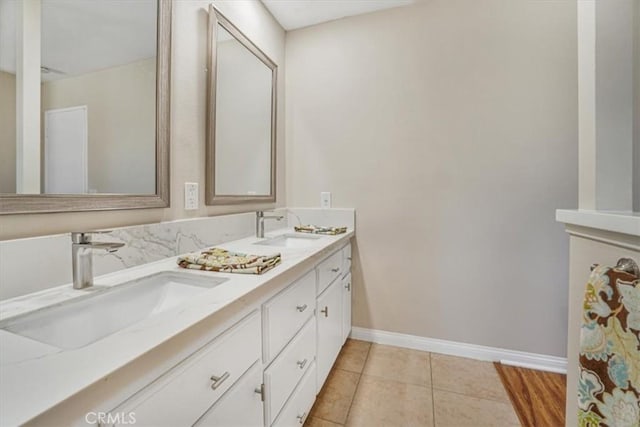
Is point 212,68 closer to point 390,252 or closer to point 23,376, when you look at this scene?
point 23,376

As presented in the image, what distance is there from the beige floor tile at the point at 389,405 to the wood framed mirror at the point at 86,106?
1372 millimetres

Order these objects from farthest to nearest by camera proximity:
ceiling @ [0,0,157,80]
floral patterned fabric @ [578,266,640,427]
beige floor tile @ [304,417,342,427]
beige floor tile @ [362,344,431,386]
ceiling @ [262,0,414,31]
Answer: ceiling @ [262,0,414,31]
beige floor tile @ [362,344,431,386]
beige floor tile @ [304,417,342,427]
ceiling @ [0,0,157,80]
floral patterned fabric @ [578,266,640,427]

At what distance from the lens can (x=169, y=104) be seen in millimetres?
1162

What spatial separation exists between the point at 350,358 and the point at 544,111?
6.42ft

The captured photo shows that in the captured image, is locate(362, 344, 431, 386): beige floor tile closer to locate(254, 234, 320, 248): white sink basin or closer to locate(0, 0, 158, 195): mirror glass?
locate(254, 234, 320, 248): white sink basin

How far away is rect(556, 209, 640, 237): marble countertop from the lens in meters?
0.70

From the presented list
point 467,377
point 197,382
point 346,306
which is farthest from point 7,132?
point 467,377

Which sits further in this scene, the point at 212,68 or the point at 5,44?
the point at 212,68

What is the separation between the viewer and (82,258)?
30.9 inches

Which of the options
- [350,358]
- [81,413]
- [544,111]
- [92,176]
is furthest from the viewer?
[350,358]

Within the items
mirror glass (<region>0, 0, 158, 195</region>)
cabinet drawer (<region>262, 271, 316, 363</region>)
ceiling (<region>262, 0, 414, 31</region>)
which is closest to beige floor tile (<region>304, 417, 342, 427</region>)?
cabinet drawer (<region>262, 271, 316, 363</region>)

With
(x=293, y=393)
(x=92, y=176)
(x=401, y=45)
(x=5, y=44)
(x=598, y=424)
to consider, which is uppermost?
(x=401, y=45)

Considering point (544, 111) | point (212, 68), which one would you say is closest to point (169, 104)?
point (212, 68)

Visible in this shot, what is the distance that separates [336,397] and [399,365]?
0.51 meters
